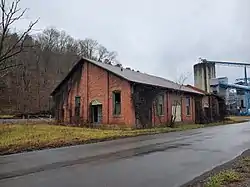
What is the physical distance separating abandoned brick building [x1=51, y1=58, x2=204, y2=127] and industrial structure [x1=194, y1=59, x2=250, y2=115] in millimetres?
25229

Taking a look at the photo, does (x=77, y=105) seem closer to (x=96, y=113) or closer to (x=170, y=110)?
(x=96, y=113)

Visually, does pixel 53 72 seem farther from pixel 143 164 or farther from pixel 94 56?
pixel 143 164

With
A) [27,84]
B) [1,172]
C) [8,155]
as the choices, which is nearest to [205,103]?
[27,84]

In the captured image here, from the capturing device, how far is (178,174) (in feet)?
27.2

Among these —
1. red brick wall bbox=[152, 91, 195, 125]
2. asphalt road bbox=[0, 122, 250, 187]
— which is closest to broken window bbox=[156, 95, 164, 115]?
red brick wall bbox=[152, 91, 195, 125]

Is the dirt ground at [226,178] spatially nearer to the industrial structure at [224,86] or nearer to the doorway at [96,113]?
the doorway at [96,113]

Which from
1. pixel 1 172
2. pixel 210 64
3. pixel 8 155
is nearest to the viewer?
pixel 1 172

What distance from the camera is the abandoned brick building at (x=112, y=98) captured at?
2909cm

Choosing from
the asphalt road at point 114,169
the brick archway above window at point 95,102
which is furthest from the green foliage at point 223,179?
the brick archway above window at point 95,102

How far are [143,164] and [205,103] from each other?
36.7 meters

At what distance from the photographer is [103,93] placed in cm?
3089

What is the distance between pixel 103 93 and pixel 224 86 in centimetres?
4697

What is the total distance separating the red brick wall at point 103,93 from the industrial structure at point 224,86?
3034 centimetres

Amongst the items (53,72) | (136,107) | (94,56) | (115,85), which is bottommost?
(136,107)
